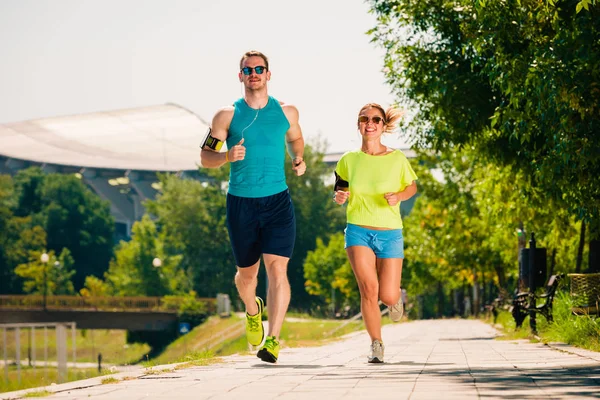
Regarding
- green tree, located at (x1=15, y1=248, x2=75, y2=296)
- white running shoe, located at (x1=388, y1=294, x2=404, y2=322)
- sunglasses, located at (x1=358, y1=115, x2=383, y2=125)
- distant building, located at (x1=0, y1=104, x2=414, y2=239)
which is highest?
distant building, located at (x1=0, y1=104, x2=414, y2=239)

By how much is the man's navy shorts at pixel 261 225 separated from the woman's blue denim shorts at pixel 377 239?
0.49 metres

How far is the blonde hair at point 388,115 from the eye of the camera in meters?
9.73

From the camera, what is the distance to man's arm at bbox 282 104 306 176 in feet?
31.0

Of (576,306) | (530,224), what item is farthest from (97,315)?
(576,306)

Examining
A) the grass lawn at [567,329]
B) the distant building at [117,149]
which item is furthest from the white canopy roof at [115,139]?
the grass lawn at [567,329]

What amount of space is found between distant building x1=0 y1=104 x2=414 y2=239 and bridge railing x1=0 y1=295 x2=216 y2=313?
54653mm

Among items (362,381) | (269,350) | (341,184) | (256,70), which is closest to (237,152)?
(256,70)

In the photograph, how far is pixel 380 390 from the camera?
281 inches

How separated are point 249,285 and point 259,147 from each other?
4.10ft

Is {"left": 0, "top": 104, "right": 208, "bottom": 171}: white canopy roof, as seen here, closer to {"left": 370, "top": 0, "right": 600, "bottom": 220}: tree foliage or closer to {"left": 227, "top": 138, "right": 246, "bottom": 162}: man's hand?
{"left": 370, "top": 0, "right": 600, "bottom": 220}: tree foliage

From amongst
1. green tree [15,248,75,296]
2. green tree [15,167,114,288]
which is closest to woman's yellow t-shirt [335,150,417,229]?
green tree [15,248,75,296]

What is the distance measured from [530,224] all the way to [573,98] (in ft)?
46.7

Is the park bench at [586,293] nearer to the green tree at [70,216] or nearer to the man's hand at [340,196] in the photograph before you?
the man's hand at [340,196]

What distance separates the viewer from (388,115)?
9852 millimetres
